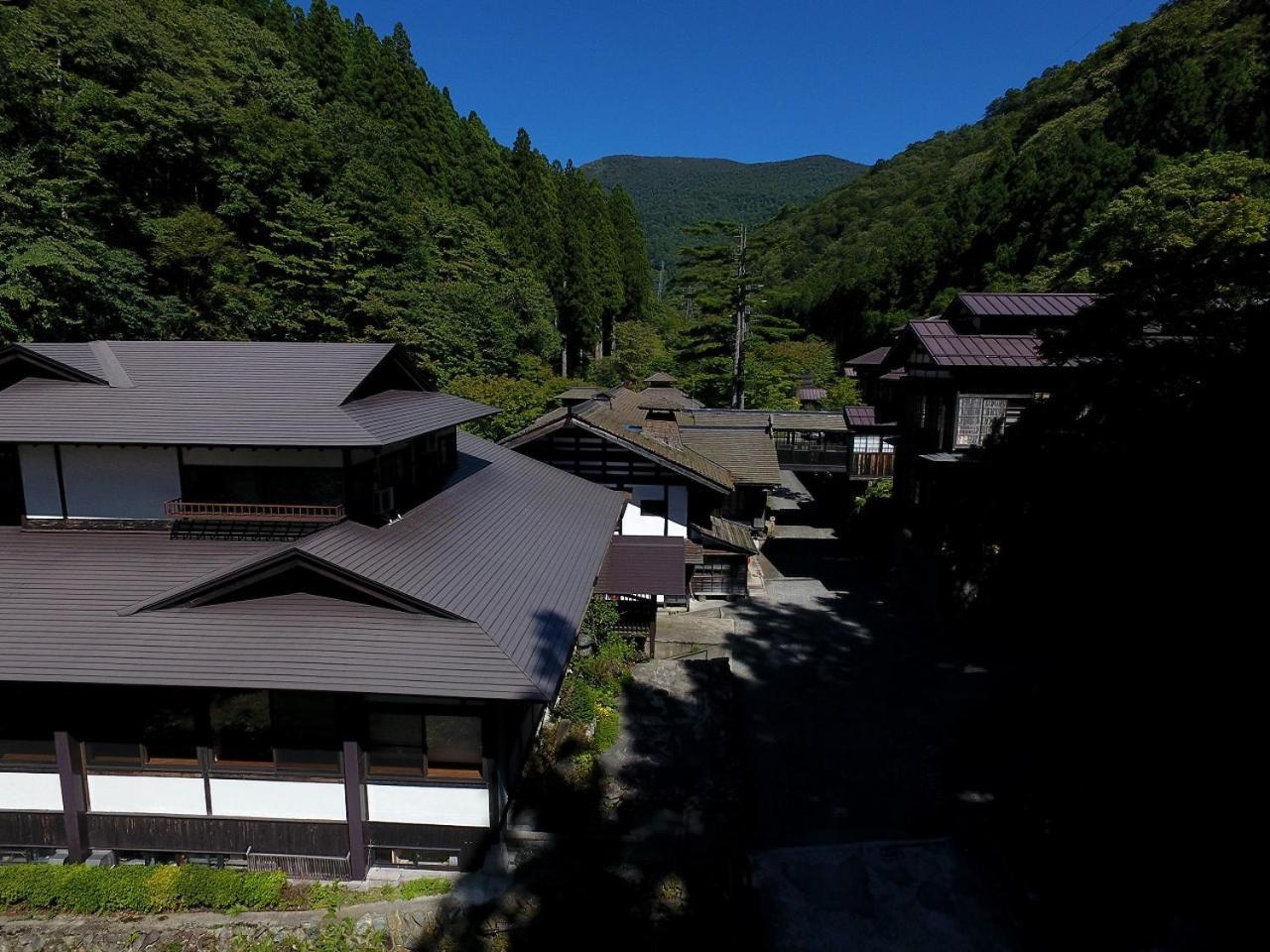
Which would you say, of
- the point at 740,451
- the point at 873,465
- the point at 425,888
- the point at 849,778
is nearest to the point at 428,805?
the point at 425,888

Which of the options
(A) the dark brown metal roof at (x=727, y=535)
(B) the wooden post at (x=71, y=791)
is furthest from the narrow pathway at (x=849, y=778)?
(B) the wooden post at (x=71, y=791)

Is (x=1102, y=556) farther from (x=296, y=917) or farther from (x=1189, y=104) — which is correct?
(x=1189, y=104)

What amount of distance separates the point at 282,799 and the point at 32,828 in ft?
11.7

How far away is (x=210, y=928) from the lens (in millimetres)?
8312

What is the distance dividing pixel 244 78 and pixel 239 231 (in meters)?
7.92

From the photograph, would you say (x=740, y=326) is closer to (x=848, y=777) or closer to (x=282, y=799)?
(x=848, y=777)

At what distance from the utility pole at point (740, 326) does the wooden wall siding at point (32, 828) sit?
1421 inches

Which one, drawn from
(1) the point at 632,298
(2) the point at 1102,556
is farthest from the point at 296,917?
(1) the point at 632,298

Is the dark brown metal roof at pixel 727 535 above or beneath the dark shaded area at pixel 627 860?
above

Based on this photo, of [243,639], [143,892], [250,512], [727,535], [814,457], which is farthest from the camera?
[814,457]

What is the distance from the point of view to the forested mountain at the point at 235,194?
884 inches

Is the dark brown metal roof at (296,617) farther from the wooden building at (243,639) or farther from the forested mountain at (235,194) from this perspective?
the forested mountain at (235,194)

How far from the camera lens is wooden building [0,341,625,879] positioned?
321 inches

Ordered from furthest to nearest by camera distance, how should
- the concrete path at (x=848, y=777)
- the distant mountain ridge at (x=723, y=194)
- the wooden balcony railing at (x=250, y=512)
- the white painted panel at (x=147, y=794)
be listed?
the distant mountain ridge at (x=723, y=194), the wooden balcony railing at (x=250, y=512), the white painted panel at (x=147, y=794), the concrete path at (x=848, y=777)
